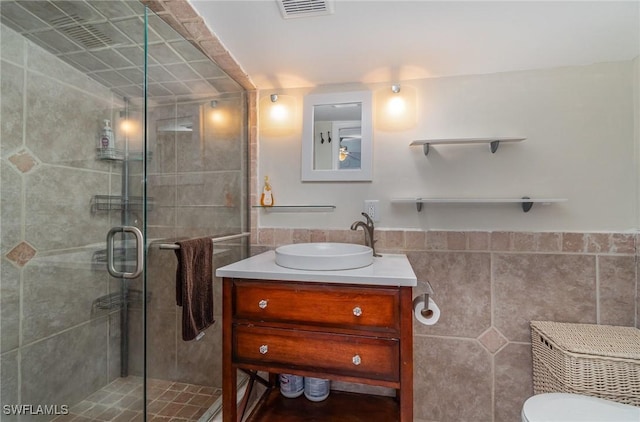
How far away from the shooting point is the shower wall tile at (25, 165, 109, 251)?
47.4 inches

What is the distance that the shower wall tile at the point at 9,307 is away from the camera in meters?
1.13

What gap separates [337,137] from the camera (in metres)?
1.73

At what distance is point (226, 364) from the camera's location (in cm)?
124

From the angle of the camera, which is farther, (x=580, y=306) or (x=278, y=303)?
(x=580, y=306)

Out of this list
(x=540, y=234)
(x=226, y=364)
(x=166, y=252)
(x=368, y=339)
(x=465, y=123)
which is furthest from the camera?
(x=465, y=123)

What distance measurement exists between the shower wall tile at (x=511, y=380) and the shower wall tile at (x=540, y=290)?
8 centimetres

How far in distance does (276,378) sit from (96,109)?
175 centimetres

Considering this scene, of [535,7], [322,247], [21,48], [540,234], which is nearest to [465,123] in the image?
[535,7]

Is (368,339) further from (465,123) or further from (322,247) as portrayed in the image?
(465,123)

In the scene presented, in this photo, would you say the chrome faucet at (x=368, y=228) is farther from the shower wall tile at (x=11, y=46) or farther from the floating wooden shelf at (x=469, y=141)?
the shower wall tile at (x=11, y=46)

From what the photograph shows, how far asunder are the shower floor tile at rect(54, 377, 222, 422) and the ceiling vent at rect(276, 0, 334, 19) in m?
1.80

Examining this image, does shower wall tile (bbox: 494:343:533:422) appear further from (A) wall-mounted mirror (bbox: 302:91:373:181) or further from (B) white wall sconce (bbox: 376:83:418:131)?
(B) white wall sconce (bbox: 376:83:418:131)

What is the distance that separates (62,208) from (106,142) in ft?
1.24

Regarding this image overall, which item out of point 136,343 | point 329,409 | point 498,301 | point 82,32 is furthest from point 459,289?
point 82,32
